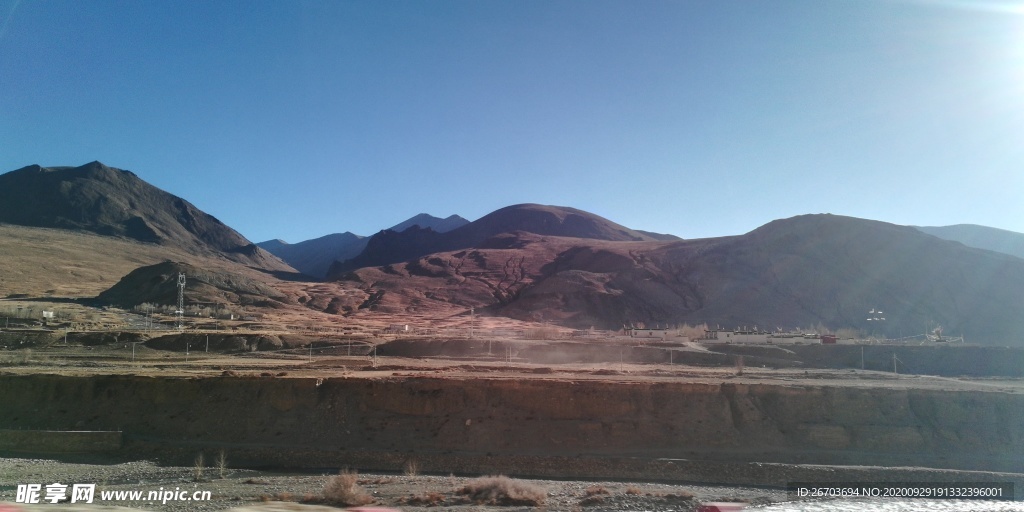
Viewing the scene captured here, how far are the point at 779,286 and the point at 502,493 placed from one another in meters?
93.2

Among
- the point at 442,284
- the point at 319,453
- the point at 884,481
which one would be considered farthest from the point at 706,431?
the point at 442,284

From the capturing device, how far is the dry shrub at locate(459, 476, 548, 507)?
15531 mm

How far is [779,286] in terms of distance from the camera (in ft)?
326

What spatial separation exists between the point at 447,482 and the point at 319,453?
716 cm

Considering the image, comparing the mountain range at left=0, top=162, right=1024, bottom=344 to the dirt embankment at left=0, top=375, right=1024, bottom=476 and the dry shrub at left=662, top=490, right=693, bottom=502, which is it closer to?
the dirt embankment at left=0, top=375, right=1024, bottom=476

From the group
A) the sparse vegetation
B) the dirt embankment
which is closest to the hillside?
the dirt embankment

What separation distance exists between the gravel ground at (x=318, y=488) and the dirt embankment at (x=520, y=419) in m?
2.65

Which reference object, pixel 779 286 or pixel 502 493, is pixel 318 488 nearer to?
pixel 502 493

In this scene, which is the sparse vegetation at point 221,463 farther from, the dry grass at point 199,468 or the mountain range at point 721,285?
the mountain range at point 721,285


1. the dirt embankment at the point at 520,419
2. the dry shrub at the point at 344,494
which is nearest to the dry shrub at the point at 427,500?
the dry shrub at the point at 344,494

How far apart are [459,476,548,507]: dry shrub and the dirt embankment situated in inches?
267

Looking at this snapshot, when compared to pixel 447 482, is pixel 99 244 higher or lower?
higher

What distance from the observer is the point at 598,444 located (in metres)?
25.3

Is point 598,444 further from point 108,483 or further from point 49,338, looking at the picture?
point 49,338
